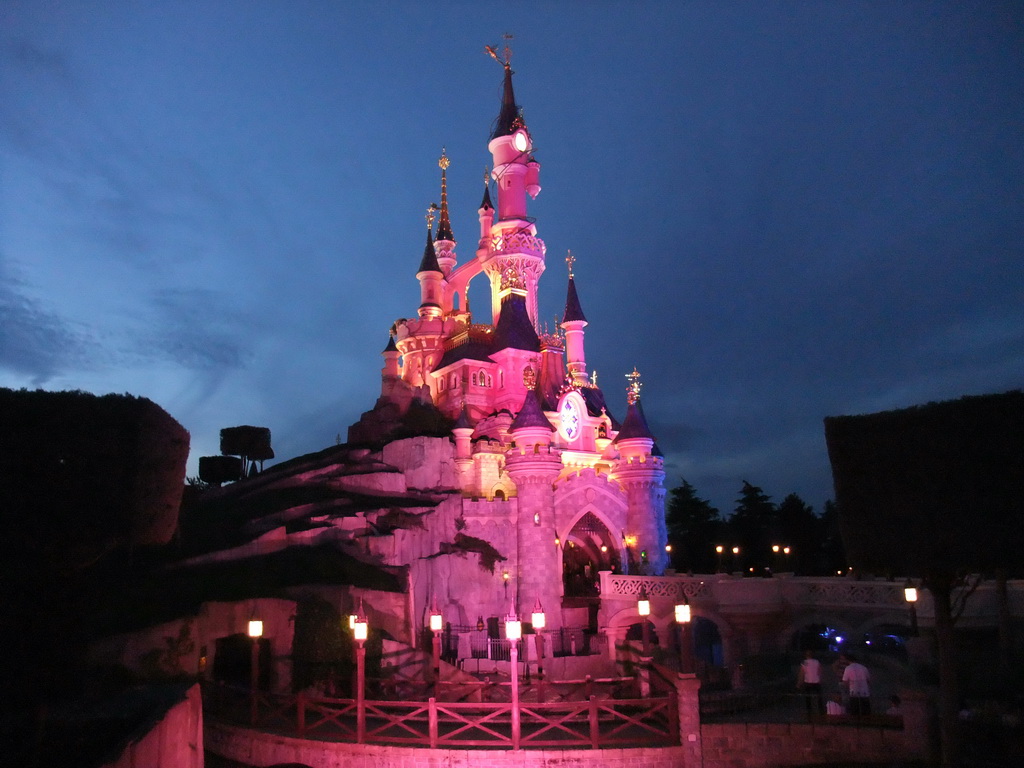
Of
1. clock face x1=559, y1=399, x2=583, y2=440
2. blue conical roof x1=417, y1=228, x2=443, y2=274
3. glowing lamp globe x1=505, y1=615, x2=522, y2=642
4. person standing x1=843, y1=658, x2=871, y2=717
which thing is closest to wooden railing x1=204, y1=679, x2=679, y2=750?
glowing lamp globe x1=505, y1=615, x2=522, y2=642

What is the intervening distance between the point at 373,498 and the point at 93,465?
18401 mm

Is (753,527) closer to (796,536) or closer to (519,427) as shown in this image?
(796,536)

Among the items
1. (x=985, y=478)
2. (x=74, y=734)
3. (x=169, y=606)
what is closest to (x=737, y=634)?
(x=985, y=478)

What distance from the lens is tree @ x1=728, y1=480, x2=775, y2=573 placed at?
46219 millimetres

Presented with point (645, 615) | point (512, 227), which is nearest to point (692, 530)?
point (512, 227)

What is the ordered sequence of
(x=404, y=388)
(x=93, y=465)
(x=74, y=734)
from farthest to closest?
1. (x=404, y=388)
2. (x=93, y=465)
3. (x=74, y=734)

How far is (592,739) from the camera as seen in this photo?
553 inches

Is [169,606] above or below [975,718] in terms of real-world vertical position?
above

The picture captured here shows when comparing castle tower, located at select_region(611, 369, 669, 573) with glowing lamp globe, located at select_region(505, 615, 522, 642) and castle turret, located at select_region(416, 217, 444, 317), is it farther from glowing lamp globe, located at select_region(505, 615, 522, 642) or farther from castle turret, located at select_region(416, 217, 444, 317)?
glowing lamp globe, located at select_region(505, 615, 522, 642)

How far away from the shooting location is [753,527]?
47.6 metres

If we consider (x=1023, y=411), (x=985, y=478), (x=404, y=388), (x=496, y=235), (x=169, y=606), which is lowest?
(x=169, y=606)

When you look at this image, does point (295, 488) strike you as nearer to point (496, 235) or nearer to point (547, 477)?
point (547, 477)

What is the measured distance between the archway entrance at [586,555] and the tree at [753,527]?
14110 millimetres

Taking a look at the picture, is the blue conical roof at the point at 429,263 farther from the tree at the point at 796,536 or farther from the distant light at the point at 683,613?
→ the distant light at the point at 683,613
